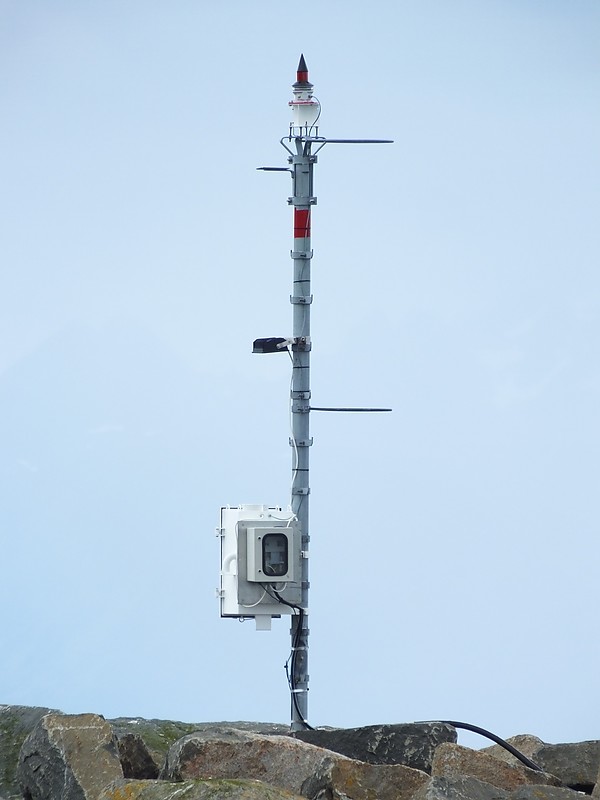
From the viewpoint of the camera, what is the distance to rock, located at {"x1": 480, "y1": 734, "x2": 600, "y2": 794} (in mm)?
10805

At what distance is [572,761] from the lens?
1095 cm

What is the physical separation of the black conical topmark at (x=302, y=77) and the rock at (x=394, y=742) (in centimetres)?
562

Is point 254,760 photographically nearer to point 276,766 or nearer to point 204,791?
point 276,766

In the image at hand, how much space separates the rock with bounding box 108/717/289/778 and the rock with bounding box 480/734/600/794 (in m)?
2.22

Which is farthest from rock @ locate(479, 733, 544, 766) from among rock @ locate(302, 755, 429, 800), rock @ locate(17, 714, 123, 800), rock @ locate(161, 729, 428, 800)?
rock @ locate(17, 714, 123, 800)

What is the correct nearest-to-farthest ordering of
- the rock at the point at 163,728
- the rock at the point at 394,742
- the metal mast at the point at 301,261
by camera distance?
1. the rock at the point at 394,742
2. the rock at the point at 163,728
3. the metal mast at the point at 301,261

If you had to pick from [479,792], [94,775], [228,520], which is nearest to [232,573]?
[228,520]

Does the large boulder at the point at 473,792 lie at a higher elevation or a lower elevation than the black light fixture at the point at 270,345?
lower

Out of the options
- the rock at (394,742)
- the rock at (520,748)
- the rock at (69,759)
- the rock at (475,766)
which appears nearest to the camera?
the rock at (69,759)

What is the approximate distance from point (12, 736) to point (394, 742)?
3053 mm

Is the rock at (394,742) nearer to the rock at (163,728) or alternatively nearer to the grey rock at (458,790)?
the rock at (163,728)

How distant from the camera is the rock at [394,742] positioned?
10.7 metres

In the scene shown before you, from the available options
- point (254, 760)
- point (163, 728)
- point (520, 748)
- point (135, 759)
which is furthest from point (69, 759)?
point (520, 748)

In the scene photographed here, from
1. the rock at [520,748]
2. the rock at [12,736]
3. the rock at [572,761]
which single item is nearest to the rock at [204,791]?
the rock at [12,736]
